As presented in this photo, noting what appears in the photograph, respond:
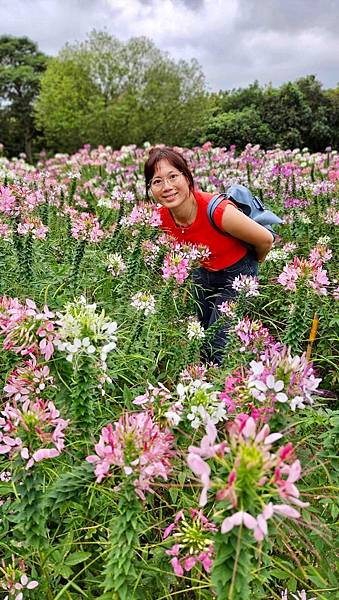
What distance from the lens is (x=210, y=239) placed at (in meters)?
3.02

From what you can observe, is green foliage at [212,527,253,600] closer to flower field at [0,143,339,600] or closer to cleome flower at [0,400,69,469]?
flower field at [0,143,339,600]

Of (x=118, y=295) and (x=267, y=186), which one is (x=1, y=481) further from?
(x=267, y=186)

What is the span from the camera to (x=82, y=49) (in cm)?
1670

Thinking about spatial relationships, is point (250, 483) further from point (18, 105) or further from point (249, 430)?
point (18, 105)

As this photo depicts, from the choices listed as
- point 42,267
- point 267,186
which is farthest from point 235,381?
point 267,186

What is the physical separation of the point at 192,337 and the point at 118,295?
0.73m

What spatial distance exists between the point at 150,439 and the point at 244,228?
1966 millimetres

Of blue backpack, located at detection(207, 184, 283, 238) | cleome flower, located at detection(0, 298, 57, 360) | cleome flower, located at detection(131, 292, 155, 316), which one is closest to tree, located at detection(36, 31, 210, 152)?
blue backpack, located at detection(207, 184, 283, 238)

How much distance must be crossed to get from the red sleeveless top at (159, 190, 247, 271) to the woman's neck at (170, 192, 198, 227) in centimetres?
2

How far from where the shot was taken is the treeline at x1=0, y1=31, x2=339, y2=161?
1524cm

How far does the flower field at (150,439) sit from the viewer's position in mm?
917

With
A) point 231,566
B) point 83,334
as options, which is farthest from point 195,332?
point 231,566

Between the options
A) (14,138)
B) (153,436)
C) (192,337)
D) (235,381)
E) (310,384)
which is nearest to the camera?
(153,436)

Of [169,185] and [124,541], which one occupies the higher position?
[169,185]
